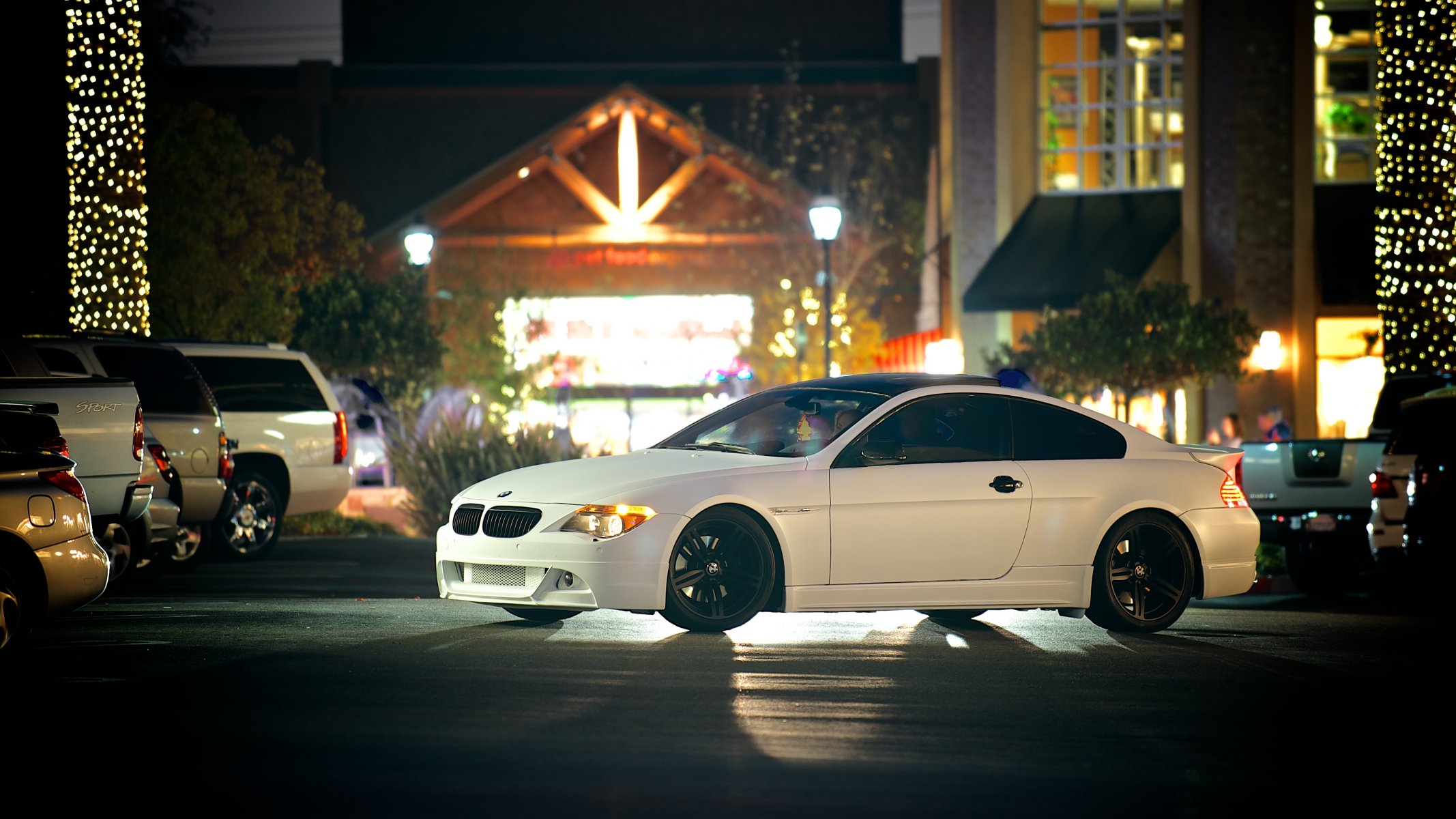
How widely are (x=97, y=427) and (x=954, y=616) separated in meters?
5.96

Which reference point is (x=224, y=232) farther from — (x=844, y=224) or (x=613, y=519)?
(x=613, y=519)

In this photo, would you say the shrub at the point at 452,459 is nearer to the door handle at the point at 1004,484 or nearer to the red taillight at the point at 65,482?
the door handle at the point at 1004,484

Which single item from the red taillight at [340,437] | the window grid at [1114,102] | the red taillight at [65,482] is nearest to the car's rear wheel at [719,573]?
the red taillight at [65,482]

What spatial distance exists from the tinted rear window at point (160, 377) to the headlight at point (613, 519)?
6684 millimetres

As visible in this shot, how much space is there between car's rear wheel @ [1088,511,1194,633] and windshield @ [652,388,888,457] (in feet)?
5.61

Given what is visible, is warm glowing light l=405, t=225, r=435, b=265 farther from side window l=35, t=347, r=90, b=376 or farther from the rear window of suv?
side window l=35, t=347, r=90, b=376

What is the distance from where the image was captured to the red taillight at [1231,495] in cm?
1184

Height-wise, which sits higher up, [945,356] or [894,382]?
[945,356]

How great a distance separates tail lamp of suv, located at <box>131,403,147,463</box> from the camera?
1303 cm

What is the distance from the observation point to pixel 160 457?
14.1 m

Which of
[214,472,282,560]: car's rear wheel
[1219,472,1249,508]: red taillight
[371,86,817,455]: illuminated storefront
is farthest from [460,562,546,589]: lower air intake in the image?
[371,86,817,455]: illuminated storefront

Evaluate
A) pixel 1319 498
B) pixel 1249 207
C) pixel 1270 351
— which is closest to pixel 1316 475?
pixel 1319 498

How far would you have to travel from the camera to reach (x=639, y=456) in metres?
11.4

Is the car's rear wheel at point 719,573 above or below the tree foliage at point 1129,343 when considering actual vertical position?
below
